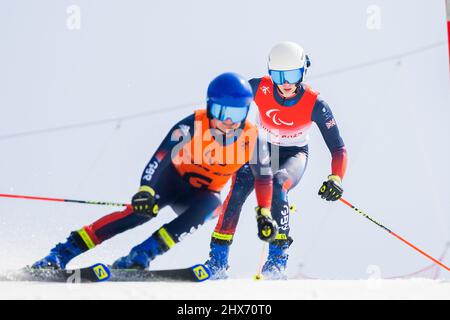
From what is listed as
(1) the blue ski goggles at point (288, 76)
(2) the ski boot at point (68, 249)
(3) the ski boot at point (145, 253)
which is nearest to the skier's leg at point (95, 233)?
(2) the ski boot at point (68, 249)

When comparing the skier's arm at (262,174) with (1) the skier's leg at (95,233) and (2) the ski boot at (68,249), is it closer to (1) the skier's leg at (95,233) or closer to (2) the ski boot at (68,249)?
(1) the skier's leg at (95,233)

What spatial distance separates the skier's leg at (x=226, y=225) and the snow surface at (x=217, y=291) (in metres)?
0.84

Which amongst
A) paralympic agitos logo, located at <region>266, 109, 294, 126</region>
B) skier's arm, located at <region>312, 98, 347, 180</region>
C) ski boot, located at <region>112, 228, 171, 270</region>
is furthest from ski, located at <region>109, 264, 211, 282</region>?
paralympic agitos logo, located at <region>266, 109, 294, 126</region>

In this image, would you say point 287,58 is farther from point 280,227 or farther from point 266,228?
point 266,228

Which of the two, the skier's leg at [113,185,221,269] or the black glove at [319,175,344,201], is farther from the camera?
the black glove at [319,175,344,201]

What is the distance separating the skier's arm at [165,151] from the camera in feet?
14.0

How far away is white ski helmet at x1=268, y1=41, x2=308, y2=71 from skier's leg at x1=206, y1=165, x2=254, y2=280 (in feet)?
2.55

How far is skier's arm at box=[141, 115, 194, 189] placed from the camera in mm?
4266

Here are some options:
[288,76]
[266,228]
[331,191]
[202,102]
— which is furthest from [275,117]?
[202,102]

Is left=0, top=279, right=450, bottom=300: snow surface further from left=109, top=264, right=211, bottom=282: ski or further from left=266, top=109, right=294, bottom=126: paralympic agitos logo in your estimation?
left=266, top=109, right=294, bottom=126: paralympic agitos logo

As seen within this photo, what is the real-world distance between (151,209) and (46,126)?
16.2 feet

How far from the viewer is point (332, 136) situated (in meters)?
5.43
